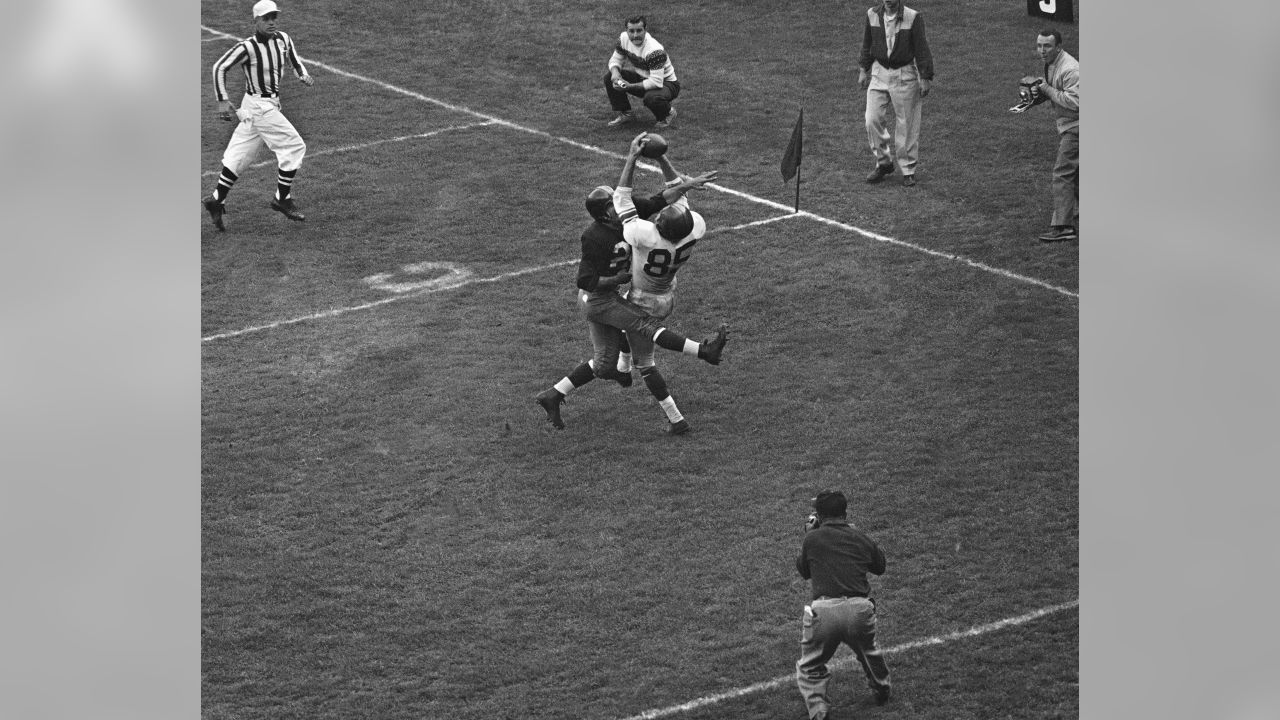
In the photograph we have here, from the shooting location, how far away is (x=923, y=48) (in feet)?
49.0

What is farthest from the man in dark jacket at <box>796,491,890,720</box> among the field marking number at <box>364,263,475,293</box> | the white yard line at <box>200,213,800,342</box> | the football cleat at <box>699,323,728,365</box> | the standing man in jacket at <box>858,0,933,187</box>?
the standing man in jacket at <box>858,0,933,187</box>

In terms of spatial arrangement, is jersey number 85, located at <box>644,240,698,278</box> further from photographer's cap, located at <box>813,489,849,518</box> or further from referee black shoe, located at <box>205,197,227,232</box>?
referee black shoe, located at <box>205,197,227,232</box>

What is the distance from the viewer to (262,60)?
48.5 ft

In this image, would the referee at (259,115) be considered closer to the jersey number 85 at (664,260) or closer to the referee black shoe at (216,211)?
the referee black shoe at (216,211)

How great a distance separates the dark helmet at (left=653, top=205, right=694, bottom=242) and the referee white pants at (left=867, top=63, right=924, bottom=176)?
5306 mm

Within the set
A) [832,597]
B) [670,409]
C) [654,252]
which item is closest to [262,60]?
[654,252]

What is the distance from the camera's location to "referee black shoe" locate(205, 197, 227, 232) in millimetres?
15016

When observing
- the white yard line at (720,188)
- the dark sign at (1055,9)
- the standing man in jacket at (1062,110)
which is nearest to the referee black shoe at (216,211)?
the white yard line at (720,188)

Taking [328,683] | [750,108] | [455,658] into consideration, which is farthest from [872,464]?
[750,108]

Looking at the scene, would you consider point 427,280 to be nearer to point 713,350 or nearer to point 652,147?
point 652,147

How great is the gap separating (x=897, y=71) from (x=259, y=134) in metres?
6.06

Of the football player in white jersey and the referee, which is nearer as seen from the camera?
the football player in white jersey

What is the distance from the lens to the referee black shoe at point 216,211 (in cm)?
1502

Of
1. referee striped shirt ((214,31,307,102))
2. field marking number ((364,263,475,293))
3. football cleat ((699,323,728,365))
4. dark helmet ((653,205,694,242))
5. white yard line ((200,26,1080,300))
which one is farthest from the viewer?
referee striped shirt ((214,31,307,102))
